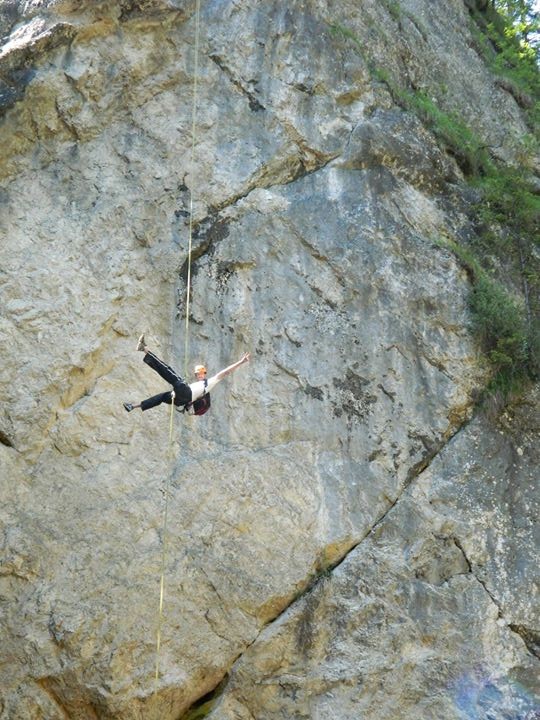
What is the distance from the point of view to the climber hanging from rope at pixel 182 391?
9305mm

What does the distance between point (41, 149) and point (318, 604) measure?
6.44 metres

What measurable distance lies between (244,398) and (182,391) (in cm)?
136

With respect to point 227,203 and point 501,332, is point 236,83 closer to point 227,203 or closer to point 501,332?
point 227,203

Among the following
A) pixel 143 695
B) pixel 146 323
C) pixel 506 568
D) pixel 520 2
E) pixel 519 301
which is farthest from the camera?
pixel 520 2

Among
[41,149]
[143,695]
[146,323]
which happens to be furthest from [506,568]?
[41,149]

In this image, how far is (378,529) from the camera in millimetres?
10266

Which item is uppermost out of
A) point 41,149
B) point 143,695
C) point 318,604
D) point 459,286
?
point 41,149

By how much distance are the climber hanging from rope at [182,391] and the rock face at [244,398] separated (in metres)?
0.56

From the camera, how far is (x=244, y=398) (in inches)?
421

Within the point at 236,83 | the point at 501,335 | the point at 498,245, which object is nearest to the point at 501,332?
the point at 501,335

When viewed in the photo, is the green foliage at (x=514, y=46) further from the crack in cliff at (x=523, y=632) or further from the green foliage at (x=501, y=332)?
the crack in cliff at (x=523, y=632)

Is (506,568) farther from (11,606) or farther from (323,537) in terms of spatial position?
(11,606)

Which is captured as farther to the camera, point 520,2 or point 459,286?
point 520,2

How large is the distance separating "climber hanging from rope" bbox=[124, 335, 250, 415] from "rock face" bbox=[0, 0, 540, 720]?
56 cm
